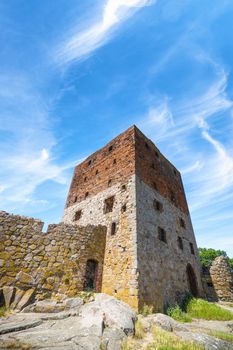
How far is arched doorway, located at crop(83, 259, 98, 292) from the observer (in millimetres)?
9897

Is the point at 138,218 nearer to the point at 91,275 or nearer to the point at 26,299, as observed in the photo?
the point at 91,275

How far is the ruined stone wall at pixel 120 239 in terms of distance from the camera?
9.36m

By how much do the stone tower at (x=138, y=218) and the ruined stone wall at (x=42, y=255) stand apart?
7.20 ft

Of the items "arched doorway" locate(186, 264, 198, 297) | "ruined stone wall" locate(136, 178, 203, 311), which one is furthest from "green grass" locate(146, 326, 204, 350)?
"arched doorway" locate(186, 264, 198, 297)

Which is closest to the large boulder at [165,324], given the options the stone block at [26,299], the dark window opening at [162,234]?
the stone block at [26,299]

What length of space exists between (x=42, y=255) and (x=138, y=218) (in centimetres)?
526

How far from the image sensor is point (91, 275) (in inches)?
406

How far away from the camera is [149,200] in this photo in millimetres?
13086

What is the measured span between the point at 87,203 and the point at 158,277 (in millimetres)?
7348

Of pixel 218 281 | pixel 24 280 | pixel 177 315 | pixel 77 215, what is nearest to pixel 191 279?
pixel 218 281

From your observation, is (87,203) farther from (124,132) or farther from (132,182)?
(124,132)

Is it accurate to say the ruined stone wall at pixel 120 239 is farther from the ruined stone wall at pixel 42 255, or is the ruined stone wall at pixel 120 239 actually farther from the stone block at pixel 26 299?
the stone block at pixel 26 299

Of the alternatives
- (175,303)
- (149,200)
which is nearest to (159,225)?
(149,200)

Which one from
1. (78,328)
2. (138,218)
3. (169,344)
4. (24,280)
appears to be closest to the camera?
(169,344)
